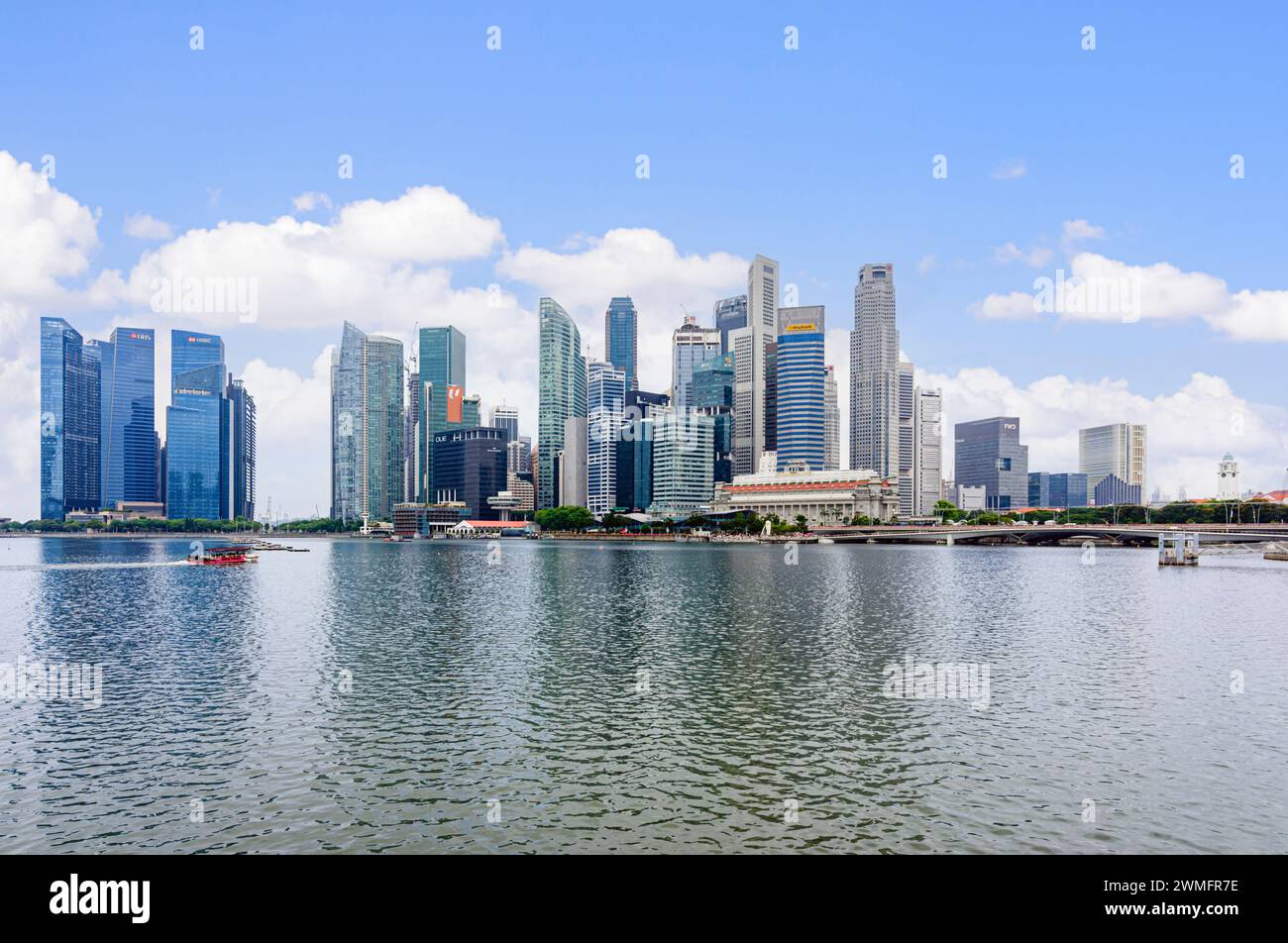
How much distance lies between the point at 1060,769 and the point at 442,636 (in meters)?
46.0
